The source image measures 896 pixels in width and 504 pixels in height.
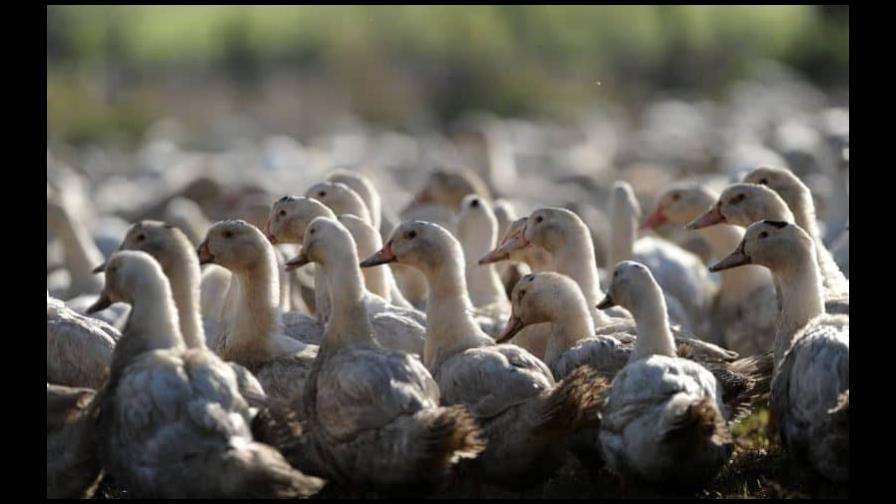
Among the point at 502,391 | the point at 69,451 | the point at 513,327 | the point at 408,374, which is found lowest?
the point at 69,451

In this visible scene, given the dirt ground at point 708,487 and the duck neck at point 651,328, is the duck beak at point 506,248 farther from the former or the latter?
the duck neck at point 651,328

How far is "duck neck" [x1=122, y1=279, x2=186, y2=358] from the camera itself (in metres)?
8.23

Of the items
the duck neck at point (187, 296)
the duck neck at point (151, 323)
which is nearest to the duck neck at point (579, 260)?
the duck neck at point (187, 296)

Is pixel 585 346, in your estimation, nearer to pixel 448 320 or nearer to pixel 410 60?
pixel 448 320

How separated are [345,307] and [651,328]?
1563 mm

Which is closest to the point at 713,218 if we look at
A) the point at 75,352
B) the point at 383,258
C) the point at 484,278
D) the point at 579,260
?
the point at 579,260

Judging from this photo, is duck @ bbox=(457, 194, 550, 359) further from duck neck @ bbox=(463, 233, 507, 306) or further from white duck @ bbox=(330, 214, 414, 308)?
white duck @ bbox=(330, 214, 414, 308)

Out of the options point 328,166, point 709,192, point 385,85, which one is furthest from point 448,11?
point 709,192

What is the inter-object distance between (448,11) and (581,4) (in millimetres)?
5280

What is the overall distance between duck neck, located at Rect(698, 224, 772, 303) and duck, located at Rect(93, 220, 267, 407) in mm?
4590

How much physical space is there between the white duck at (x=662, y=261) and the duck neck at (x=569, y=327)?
356 cm

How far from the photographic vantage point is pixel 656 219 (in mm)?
14305

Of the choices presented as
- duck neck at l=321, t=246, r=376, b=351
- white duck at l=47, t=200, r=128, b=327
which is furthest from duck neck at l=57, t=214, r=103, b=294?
duck neck at l=321, t=246, r=376, b=351
